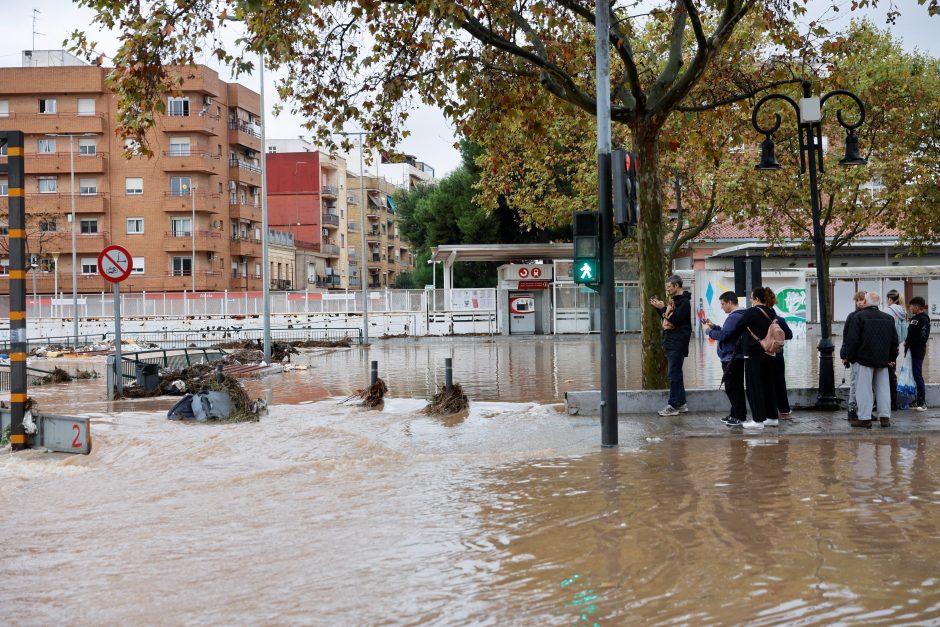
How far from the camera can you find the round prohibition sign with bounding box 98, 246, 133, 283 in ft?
55.3

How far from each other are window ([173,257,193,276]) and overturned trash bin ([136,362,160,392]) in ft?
162

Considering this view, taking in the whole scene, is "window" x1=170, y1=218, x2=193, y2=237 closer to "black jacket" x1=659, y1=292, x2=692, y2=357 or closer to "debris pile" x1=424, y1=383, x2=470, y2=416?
"debris pile" x1=424, y1=383, x2=470, y2=416

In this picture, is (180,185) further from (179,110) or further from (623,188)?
(623,188)

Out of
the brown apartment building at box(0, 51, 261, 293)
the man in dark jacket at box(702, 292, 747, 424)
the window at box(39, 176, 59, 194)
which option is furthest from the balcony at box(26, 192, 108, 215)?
the man in dark jacket at box(702, 292, 747, 424)

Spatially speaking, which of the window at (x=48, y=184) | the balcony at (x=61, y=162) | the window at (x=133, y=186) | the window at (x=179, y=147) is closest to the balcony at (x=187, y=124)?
the window at (x=179, y=147)

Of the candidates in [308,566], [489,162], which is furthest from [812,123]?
[308,566]

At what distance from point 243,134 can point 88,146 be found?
10.5 meters

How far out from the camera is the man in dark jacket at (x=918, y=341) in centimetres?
1332

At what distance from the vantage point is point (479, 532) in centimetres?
701

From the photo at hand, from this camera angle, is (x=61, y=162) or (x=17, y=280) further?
(x=61, y=162)

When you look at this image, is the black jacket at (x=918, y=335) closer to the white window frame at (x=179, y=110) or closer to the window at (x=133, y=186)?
the white window frame at (x=179, y=110)

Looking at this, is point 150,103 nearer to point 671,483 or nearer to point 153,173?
point 671,483

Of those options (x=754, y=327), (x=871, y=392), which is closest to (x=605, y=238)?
(x=754, y=327)

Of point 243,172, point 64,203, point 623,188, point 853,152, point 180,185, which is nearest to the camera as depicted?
point 623,188
